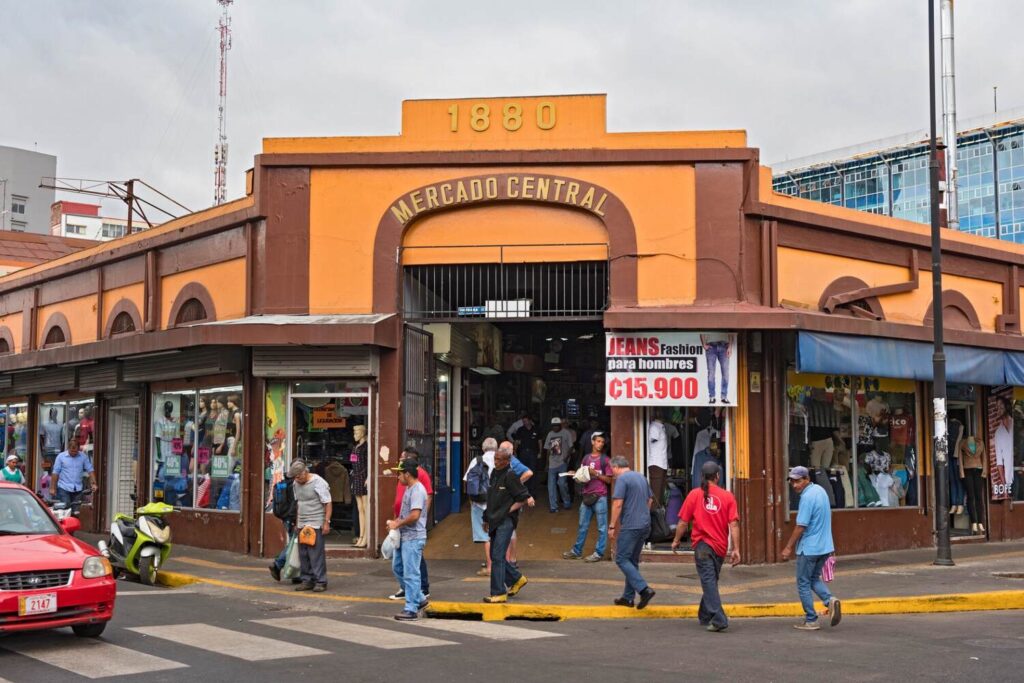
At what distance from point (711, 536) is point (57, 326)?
61.1 feet

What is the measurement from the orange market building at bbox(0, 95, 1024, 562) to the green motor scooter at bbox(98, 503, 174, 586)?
8.84 ft

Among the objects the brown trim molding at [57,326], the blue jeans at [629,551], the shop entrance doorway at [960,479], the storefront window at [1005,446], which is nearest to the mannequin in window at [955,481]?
the shop entrance doorway at [960,479]

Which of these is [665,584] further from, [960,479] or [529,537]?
[960,479]

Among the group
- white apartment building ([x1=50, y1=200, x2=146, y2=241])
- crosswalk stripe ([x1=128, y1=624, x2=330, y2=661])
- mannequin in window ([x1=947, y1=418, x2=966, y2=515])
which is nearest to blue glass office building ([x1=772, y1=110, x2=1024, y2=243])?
white apartment building ([x1=50, y1=200, x2=146, y2=241])

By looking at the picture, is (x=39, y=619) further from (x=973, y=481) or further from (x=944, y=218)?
(x=944, y=218)

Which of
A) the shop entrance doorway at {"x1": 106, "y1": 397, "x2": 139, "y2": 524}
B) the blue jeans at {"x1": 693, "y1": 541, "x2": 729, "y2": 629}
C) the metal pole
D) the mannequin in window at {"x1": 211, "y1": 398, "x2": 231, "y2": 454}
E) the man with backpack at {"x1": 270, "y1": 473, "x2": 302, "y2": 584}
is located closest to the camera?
the blue jeans at {"x1": 693, "y1": 541, "x2": 729, "y2": 629}

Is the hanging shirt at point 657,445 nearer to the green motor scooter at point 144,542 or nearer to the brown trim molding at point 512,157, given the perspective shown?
the brown trim molding at point 512,157

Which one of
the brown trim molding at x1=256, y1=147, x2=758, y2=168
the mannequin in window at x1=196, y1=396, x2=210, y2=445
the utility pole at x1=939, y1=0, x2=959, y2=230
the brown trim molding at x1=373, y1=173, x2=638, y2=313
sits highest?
the utility pole at x1=939, y1=0, x2=959, y2=230

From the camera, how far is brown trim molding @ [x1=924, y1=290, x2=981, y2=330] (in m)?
20.0

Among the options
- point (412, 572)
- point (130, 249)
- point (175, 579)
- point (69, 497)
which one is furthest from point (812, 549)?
point (130, 249)

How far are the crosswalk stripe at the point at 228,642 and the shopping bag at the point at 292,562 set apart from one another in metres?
3.14

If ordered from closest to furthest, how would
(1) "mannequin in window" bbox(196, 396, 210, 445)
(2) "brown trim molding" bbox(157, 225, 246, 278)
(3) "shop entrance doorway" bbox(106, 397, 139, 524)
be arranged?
(2) "brown trim molding" bbox(157, 225, 246, 278)
(1) "mannequin in window" bbox(196, 396, 210, 445)
(3) "shop entrance doorway" bbox(106, 397, 139, 524)

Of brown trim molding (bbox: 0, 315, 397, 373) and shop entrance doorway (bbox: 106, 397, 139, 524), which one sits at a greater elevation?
brown trim molding (bbox: 0, 315, 397, 373)

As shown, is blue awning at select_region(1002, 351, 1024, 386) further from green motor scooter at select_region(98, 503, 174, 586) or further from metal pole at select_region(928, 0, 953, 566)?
green motor scooter at select_region(98, 503, 174, 586)
